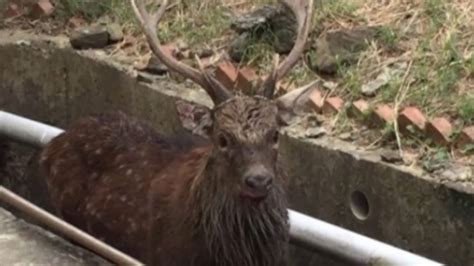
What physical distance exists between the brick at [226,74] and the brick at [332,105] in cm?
64

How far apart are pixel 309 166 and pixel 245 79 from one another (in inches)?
34.6

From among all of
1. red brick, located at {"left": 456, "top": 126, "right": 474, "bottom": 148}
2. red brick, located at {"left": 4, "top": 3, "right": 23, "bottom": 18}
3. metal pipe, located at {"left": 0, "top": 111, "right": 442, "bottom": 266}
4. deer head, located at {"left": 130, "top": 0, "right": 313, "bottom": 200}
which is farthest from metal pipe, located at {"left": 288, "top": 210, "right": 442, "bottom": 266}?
red brick, located at {"left": 4, "top": 3, "right": 23, "bottom": 18}

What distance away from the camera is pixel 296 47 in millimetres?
5918

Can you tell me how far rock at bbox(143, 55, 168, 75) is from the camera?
769cm

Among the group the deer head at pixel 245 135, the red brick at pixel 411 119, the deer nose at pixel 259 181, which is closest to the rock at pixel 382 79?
the red brick at pixel 411 119

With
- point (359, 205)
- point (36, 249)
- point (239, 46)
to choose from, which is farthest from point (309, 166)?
point (36, 249)

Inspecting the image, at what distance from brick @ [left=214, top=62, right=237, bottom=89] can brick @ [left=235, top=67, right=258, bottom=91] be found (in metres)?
0.04

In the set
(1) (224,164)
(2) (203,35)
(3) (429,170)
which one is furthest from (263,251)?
(2) (203,35)

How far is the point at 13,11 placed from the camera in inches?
356

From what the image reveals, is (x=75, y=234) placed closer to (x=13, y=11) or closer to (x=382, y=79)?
(x=382, y=79)

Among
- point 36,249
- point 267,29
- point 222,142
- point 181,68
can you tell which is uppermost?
point 267,29

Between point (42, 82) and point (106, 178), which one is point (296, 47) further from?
point (42, 82)

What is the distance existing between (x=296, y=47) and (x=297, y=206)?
1.17m

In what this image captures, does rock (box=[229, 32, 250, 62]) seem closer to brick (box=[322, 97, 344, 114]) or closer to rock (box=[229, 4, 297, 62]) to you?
rock (box=[229, 4, 297, 62])
